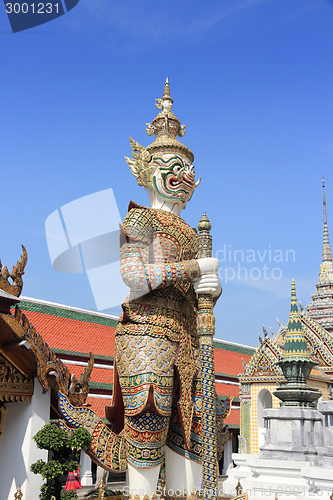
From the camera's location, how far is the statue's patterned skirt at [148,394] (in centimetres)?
574

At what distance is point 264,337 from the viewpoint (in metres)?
16.6

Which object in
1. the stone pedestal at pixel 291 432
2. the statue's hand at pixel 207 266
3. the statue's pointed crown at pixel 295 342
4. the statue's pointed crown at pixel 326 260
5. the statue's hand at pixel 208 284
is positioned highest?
the statue's pointed crown at pixel 326 260

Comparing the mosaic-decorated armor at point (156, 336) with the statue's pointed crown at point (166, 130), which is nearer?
the mosaic-decorated armor at point (156, 336)

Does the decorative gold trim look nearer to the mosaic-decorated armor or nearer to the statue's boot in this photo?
the mosaic-decorated armor

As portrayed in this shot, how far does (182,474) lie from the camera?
6055 mm

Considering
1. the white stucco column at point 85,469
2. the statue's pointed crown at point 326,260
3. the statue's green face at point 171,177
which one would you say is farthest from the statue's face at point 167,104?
the statue's pointed crown at point 326,260

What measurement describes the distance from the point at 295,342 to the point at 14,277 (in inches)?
298

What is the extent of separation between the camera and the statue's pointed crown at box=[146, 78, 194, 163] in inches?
271

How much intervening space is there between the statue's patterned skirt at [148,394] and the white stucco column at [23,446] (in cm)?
131

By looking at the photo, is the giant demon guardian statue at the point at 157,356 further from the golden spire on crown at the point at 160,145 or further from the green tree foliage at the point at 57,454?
the green tree foliage at the point at 57,454

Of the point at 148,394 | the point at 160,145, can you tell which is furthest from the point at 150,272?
the point at 160,145

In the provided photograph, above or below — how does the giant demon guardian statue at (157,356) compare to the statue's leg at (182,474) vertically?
above

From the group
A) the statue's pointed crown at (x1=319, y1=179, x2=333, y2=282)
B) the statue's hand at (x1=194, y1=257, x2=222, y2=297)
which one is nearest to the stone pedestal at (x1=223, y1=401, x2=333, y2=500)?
the statue's hand at (x1=194, y1=257, x2=222, y2=297)

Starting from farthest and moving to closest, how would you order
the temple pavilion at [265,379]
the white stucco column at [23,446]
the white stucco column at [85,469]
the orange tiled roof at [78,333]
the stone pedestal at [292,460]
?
the temple pavilion at [265,379] → the orange tiled roof at [78,333] → the white stucco column at [85,469] → the stone pedestal at [292,460] → the white stucco column at [23,446]
